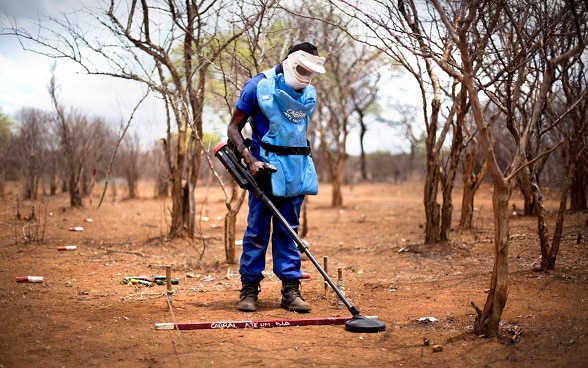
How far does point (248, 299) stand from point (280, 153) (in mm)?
1141

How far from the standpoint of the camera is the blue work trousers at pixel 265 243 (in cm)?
485

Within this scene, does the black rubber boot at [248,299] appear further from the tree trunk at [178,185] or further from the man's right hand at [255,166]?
the tree trunk at [178,185]

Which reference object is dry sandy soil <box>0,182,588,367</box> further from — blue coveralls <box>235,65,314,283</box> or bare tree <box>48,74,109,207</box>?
bare tree <box>48,74,109,207</box>

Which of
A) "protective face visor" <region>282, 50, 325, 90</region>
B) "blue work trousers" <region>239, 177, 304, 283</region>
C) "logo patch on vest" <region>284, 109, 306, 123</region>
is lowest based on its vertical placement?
"blue work trousers" <region>239, 177, 304, 283</region>

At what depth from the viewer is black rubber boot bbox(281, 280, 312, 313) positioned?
15.3ft

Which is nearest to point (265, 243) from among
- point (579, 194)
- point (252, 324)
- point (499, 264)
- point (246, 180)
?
point (246, 180)

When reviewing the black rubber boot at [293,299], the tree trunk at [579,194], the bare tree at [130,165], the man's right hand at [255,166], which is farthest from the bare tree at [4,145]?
the tree trunk at [579,194]

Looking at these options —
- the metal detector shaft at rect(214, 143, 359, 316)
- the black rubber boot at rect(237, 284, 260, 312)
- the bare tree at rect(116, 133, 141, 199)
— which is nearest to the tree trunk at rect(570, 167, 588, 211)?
the metal detector shaft at rect(214, 143, 359, 316)

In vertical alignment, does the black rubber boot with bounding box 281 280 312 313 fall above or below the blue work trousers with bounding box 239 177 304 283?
below

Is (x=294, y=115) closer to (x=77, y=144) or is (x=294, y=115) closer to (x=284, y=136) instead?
(x=284, y=136)

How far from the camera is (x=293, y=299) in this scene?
4.74 meters

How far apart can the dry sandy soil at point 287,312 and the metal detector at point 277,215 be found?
0.09 meters

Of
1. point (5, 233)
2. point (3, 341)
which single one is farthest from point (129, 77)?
point (3, 341)

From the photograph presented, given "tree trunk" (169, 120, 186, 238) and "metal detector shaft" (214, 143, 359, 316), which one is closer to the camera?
"metal detector shaft" (214, 143, 359, 316)
